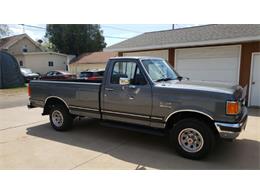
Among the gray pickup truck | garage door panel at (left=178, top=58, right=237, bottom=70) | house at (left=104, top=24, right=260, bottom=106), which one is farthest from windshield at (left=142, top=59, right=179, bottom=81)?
garage door panel at (left=178, top=58, right=237, bottom=70)

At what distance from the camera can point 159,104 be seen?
4273 millimetres

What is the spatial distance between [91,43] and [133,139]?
1464 inches

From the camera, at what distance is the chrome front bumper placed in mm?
3682

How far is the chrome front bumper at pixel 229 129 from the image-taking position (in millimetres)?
3682

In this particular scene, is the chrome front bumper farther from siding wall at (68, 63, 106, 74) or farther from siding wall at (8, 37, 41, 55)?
siding wall at (8, 37, 41, 55)

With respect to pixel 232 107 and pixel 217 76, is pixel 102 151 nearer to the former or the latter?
pixel 232 107

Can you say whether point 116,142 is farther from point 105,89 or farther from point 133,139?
point 105,89

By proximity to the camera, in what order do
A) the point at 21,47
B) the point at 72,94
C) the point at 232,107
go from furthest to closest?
1. the point at 21,47
2. the point at 72,94
3. the point at 232,107

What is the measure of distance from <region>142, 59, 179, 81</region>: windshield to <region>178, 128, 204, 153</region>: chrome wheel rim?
129 centimetres

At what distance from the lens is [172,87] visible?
13.7 feet

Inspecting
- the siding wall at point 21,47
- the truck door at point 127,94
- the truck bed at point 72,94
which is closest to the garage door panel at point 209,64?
the truck door at point 127,94

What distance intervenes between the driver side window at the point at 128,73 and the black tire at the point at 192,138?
119cm

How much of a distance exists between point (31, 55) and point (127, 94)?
29.5 m

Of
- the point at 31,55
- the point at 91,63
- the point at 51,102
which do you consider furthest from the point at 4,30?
the point at 51,102
